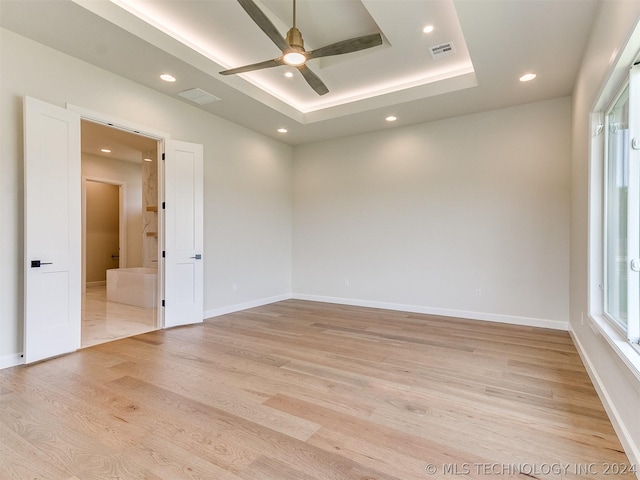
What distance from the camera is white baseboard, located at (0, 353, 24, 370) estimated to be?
2931 millimetres

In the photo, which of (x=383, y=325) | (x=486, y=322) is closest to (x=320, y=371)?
(x=383, y=325)

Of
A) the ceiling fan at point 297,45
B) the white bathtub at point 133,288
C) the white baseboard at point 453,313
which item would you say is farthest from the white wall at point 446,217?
the ceiling fan at point 297,45

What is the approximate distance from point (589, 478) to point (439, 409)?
0.83 meters

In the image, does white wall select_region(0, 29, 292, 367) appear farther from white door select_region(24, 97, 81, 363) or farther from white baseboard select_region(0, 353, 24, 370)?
white door select_region(24, 97, 81, 363)

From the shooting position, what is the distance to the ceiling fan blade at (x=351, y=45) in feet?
7.86

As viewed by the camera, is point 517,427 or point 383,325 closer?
point 517,427

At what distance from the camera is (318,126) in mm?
5441

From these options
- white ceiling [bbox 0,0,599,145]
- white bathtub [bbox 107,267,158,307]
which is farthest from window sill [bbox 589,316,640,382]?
white bathtub [bbox 107,267,158,307]

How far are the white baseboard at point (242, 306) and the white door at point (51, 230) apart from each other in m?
1.77

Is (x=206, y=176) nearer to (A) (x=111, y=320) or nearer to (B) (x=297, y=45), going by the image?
(A) (x=111, y=320)

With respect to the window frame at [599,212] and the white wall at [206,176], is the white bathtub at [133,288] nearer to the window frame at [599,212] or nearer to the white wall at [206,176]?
the white wall at [206,176]

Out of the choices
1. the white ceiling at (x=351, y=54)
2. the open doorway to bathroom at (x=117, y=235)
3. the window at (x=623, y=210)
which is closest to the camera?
the window at (x=623, y=210)

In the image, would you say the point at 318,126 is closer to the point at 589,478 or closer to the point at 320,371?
the point at 320,371

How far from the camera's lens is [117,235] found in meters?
8.81
